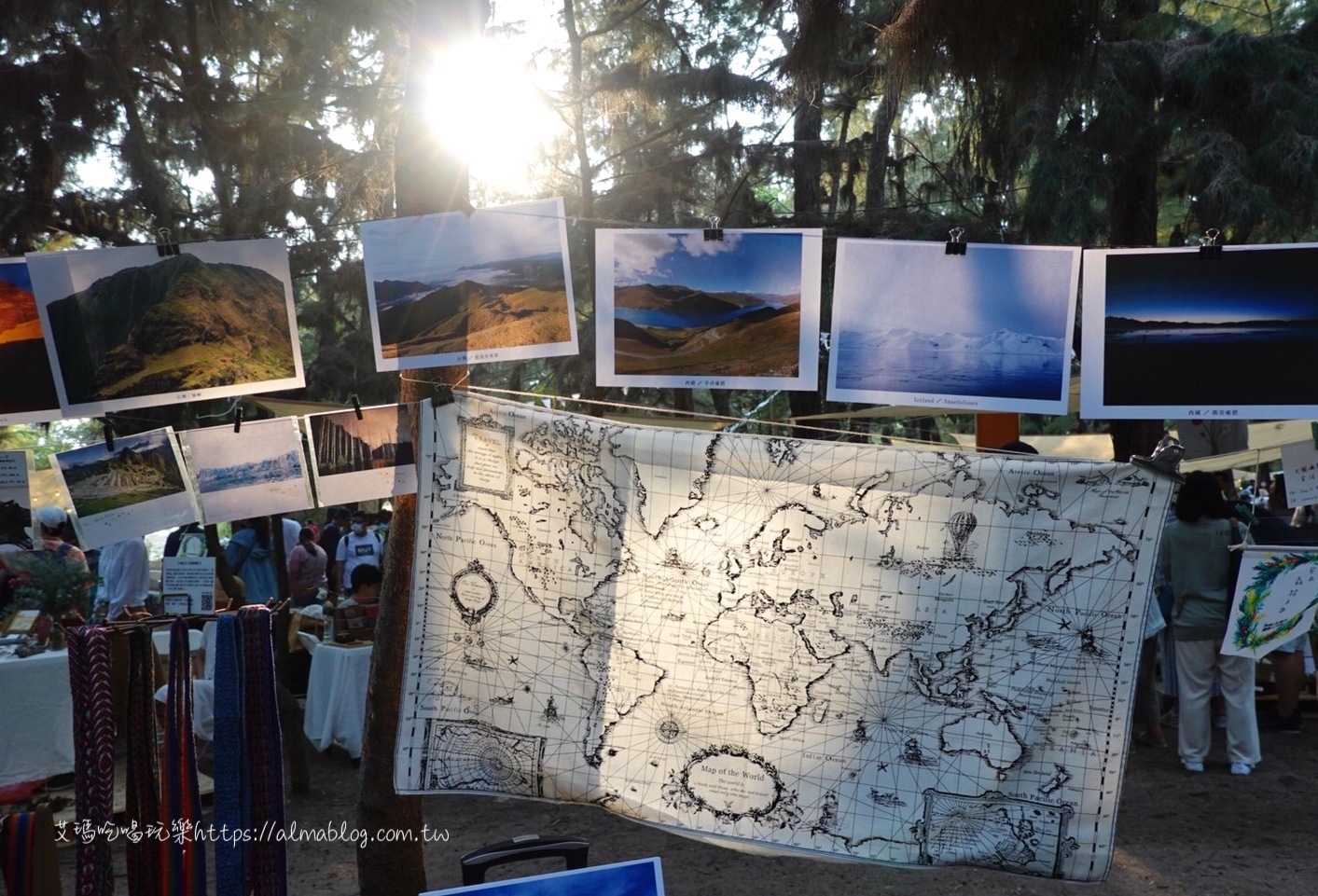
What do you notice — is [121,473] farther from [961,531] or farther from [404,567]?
[961,531]

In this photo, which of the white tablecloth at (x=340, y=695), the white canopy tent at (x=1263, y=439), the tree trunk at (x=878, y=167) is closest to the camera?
the white tablecloth at (x=340, y=695)

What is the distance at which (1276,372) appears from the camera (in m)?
3.02

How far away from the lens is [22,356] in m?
3.21

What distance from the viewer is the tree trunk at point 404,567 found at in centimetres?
360

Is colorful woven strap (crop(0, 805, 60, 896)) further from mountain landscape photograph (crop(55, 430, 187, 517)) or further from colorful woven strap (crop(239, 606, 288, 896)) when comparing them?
mountain landscape photograph (crop(55, 430, 187, 517))

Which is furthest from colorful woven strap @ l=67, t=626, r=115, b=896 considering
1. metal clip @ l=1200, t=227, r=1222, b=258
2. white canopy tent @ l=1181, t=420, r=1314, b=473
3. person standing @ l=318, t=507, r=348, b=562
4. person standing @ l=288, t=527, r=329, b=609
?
person standing @ l=318, t=507, r=348, b=562

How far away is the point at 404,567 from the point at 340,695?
2981mm

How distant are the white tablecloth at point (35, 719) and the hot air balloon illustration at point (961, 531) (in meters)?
4.39

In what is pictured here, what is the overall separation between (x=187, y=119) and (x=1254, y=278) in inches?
355

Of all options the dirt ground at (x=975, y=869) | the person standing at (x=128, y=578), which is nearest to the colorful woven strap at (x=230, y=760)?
the dirt ground at (x=975, y=869)

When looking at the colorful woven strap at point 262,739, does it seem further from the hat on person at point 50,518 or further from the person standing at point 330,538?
the person standing at point 330,538

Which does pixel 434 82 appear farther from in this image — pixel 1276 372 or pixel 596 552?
pixel 1276 372

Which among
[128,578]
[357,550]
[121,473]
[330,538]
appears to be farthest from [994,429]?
[330,538]

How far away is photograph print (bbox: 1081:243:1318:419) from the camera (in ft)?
9.86
